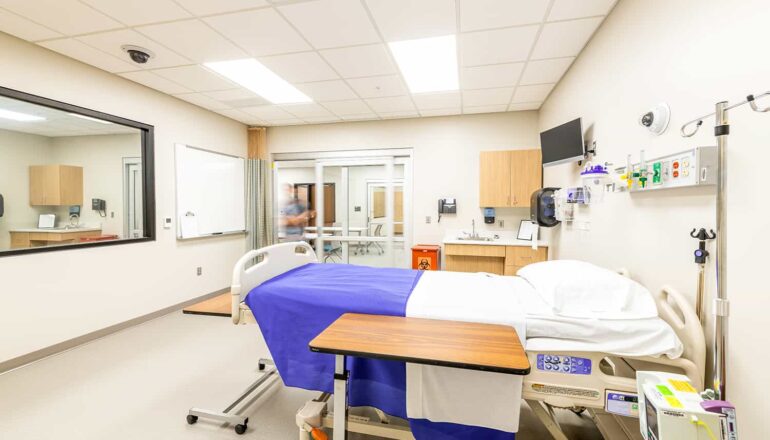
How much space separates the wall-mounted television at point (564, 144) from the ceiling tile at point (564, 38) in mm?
620

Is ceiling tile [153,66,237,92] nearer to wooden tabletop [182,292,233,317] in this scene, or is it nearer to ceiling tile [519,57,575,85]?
wooden tabletop [182,292,233,317]

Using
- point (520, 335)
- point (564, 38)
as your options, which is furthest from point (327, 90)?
point (520, 335)

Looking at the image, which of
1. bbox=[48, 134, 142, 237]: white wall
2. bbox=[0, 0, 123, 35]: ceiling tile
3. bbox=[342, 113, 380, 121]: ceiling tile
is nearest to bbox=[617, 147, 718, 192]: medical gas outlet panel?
bbox=[342, 113, 380, 121]: ceiling tile

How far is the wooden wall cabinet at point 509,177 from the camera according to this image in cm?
414

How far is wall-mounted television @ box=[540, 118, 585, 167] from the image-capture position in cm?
262

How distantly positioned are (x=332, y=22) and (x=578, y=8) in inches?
68.4

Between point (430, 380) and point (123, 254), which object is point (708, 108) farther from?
point (123, 254)

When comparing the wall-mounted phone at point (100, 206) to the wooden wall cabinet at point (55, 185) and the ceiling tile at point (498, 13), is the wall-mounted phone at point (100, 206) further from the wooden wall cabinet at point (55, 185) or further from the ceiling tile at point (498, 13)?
the ceiling tile at point (498, 13)

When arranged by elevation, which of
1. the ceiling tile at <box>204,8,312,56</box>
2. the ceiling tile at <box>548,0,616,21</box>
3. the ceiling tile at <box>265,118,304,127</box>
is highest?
the ceiling tile at <box>265,118,304,127</box>

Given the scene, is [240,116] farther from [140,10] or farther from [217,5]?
[217,5]

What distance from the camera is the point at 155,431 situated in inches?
73.5

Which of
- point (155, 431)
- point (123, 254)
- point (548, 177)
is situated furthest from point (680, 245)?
point (123, 254)

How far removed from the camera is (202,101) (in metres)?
4.01

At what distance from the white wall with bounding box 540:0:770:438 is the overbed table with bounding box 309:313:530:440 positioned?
84cm
